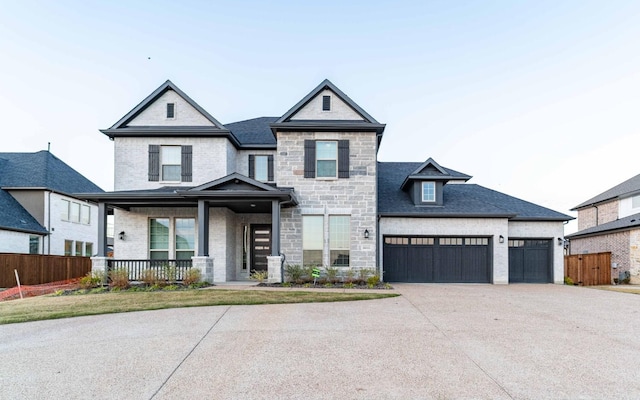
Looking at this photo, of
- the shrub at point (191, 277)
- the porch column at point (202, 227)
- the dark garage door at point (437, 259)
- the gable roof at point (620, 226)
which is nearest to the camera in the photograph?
the shrub at point (191, 277)

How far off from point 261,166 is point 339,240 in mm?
4860

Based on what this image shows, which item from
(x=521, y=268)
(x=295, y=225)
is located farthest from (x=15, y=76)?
(x=521, y=268)

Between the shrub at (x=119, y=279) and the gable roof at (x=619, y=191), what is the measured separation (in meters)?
27.0

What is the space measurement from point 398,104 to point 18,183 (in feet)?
70.2

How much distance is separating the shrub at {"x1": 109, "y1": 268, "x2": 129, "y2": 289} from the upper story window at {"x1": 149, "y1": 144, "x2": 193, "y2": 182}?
4062mm

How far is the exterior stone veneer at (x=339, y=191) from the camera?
15.7 metres

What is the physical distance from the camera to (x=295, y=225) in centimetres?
1572

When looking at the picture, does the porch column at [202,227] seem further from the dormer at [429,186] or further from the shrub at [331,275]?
the dormer at [429,186]

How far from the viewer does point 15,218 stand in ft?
67.9

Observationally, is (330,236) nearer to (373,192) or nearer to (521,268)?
(373,192)

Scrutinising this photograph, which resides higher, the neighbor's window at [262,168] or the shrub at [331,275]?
the neighbor's window at [262,168]

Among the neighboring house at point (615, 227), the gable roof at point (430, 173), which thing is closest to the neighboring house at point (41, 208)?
the gable roof at point (430, 173)

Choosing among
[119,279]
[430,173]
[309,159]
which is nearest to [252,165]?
[309,159]

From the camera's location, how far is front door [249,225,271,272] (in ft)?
55.8
